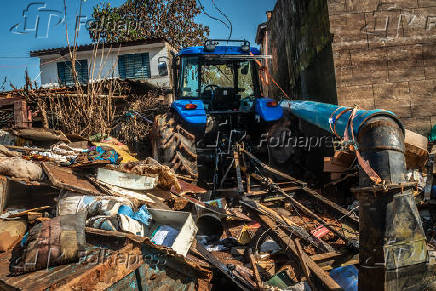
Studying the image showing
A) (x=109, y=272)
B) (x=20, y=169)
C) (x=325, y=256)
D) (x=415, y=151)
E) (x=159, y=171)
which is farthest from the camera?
(x=159, y=171)

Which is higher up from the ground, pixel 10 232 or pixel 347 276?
pixel 10 232

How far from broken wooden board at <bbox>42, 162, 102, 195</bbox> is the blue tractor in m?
1.77

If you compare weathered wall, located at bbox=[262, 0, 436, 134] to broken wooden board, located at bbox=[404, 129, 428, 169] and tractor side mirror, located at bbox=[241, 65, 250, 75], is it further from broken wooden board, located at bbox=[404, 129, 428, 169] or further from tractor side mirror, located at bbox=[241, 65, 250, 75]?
tractor side mirror, located at bbox=[241, 65, 250, 75]

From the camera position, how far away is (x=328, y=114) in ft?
12.6

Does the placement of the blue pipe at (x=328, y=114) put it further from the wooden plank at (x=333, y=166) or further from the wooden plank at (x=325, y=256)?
the wooden plank at (x=325, y=256)

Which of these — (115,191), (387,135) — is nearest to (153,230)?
(115,191)

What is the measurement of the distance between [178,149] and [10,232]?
2.89 metres

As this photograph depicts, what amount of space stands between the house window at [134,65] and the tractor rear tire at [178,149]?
1244 centimetres

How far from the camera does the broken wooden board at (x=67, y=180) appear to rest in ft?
10.3

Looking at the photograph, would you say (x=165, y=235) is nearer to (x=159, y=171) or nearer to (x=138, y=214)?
(x=138, y=214)

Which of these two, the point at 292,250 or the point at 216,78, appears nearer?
the point at 292,250

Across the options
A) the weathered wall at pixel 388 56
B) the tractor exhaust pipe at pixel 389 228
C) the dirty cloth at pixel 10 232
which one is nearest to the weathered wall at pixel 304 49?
the weathered wall at pixel 388 56

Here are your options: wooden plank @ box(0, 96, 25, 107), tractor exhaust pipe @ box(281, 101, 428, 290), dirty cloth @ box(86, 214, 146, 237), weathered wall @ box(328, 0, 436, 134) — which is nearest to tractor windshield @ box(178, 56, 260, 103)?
weathered wall @ box(328, 0, 436, 134)

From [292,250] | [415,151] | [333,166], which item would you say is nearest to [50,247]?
[292,250]
